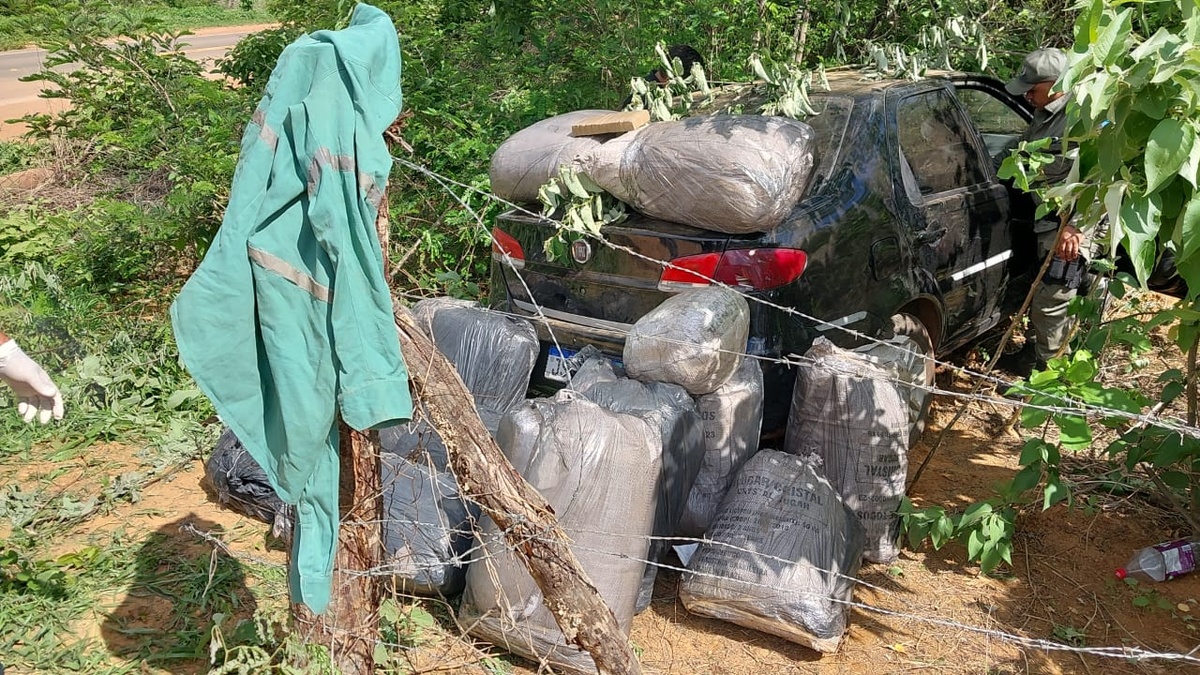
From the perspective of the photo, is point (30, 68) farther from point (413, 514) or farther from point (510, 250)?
point (413, 514)

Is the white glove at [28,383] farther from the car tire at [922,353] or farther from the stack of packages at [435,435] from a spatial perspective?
the car tire at [922,353]

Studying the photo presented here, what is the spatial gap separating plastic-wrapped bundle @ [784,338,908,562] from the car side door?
31.2 inches

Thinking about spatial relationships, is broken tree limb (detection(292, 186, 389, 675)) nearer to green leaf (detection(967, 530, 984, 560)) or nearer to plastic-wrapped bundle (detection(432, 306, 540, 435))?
plastic-wrapped bundle (detection(432, 306, 540, 435))

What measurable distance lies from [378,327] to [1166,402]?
269 cm

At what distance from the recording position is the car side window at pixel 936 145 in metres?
3.84

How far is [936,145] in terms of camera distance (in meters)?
4.00

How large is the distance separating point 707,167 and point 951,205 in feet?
4.45

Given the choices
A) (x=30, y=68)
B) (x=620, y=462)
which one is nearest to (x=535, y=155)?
(x=620, y=462)

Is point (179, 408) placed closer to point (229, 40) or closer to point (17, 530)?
point (17, 530)

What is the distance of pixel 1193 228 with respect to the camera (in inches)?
79.9

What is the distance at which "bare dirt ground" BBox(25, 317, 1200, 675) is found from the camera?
2840 mm

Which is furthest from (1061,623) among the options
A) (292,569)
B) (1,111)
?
(1,111)

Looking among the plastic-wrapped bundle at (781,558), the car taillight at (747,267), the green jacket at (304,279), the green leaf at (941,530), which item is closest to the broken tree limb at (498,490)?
the green jacket at (304,279)

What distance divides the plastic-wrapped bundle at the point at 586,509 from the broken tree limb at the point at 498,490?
0.47 metres
